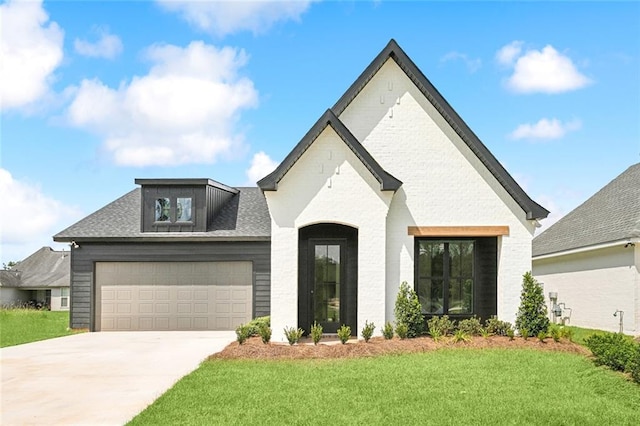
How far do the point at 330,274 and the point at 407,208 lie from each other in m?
2.88

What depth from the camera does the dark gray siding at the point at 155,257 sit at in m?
21.8

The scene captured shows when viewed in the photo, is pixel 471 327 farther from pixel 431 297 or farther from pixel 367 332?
pixel 367 332

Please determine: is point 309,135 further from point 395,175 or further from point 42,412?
point 42,412

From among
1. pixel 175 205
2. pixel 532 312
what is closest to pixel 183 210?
pixel 175 205

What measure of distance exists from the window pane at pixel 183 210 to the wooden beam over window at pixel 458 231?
9000 millimetres

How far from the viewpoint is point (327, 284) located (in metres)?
17.6

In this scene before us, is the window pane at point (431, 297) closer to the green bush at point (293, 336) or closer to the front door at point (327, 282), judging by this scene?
the front door at point (327, 282)

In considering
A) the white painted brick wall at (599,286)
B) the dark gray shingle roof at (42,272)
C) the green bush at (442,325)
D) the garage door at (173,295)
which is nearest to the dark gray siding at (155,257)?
the garage door at (173,295)

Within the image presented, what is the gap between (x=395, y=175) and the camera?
17.7m

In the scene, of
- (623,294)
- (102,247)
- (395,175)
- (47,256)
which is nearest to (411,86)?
(395,175)

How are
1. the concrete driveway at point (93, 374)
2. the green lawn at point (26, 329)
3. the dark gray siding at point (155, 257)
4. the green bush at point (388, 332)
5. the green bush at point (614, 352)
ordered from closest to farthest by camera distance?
the concrete driveway at point (93, 374), the green bush at point (614, 352), the green bush at point (388, 332), the green lawn at point (26, 329), the dark gray siding at point (155, 257)

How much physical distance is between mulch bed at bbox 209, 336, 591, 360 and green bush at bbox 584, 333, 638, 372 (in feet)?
5.87

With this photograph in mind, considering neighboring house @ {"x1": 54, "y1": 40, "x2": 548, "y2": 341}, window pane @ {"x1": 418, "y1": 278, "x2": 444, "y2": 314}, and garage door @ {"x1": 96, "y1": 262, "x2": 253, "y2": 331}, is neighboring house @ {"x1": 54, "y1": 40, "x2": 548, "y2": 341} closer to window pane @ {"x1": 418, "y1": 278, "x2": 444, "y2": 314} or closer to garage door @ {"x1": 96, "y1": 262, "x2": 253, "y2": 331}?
window pane @ {"x1": 418, "y1": 278, "x2": 444, "y2": 314}

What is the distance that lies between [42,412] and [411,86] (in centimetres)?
1286
